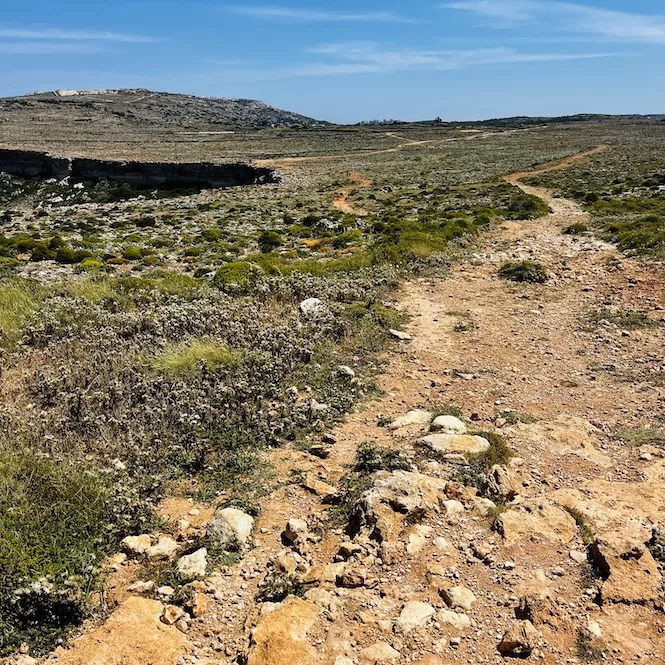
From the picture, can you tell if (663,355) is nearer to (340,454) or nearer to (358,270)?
(340,454)

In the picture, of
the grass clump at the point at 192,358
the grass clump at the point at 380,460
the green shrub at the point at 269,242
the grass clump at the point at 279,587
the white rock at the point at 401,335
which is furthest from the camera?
the green shrub at the point at 269,242

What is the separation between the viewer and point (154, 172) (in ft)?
222

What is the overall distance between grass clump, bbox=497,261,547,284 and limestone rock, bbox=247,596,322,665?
1413 cm

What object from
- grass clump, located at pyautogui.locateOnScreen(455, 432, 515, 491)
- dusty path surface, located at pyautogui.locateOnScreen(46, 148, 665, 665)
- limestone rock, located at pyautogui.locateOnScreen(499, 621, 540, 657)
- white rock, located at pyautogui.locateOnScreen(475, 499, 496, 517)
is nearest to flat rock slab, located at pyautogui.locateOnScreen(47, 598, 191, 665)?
dusty path surface, located at pyautogui.locateOnScreen(46, 148, 665, 665)

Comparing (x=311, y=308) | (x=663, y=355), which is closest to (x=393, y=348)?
(x=311, y=308)

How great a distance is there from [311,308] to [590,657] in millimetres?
9848

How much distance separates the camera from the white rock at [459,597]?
16.7ft

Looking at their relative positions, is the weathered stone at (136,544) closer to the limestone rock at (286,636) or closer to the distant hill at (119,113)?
the limestone rock at (286,636)

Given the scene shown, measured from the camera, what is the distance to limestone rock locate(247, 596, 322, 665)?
4.59 metres

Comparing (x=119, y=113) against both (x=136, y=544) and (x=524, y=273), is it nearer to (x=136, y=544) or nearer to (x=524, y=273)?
(x=524, y=273)

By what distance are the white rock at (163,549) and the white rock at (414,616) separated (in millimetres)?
2423

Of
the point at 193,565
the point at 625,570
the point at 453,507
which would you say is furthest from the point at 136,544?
the point at 625,570

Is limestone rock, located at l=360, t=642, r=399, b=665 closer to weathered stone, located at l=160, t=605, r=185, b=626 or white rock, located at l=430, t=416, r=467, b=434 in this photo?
weathered stone, located at l=160, t=605, r=185, b=626

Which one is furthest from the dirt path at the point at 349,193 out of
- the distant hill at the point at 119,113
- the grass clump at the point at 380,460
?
Result: the distant hill at the point at 119,113
